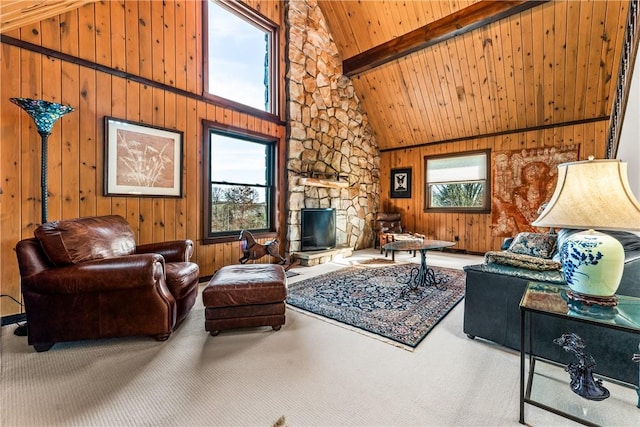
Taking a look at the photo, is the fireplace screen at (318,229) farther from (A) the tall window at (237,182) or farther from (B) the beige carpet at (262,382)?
(B) the beige carpet at (262,382)

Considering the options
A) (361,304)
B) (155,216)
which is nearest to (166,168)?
(155,216)

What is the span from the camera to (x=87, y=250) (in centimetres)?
212

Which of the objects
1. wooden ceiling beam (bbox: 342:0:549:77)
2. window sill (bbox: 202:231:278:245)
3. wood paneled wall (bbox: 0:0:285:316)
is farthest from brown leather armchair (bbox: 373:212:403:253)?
Result: wood paneled wall (bbox: 0:0:285:316)

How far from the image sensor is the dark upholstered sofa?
1.57 m

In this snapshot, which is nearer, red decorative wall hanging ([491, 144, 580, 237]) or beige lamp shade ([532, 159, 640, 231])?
beige lamp shade ([532, 159, 640, 231])

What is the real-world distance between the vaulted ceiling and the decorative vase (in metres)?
4.20

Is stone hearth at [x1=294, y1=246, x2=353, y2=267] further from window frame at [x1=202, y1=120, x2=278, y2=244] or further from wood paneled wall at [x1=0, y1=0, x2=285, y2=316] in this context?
wood paneled wall at [x1=0, y1=0, x2=285, y2=316]

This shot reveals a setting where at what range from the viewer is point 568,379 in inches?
64.1

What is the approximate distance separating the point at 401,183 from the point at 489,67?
2.91 metres

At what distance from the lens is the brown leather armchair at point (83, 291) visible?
Answer: 187cm

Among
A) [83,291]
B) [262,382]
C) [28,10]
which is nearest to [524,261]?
[262,382]

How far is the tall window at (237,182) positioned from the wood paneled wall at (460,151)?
3.62 meters

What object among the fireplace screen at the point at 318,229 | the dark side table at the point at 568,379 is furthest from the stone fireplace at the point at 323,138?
the dark side table at the point at 568,379

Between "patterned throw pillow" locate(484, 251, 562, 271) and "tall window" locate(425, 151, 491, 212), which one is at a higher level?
"tall window" locate(425, 151, 491, 212)
